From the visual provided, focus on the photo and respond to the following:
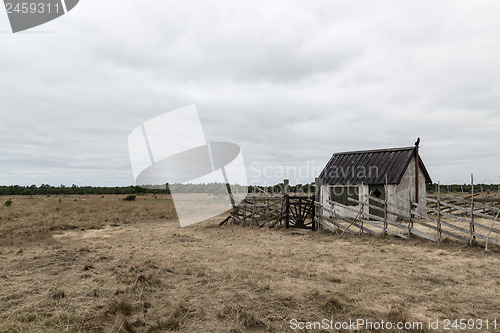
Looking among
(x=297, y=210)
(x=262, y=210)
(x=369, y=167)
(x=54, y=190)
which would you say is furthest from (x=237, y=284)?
(x=54, y=190)

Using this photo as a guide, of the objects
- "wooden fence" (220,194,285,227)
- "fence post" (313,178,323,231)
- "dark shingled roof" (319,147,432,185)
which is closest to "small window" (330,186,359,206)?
"dark shingled roof" (319,147,432,185)

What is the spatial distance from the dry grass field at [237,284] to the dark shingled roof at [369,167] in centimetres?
633

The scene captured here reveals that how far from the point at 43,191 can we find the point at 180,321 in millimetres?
81523

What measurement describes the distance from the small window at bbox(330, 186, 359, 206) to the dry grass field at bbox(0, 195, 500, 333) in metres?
6.09

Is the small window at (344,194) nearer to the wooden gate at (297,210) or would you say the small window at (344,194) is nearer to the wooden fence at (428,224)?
the wooden fence at (428,224)

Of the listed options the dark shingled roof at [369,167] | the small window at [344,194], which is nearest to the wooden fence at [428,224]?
the small window at [344,194]

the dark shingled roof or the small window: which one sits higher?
the dark shingled roof

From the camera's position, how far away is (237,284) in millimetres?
6992

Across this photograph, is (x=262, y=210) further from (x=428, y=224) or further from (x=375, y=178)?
(x=428, y=224)

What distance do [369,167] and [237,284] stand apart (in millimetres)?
14449

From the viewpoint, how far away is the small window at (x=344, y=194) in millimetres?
18766

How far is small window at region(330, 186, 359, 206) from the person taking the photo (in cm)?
1877

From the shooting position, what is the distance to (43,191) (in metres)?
72.4

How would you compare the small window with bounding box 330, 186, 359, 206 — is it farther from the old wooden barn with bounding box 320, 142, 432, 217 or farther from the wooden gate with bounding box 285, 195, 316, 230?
the wooden gate with bounding box 285, 195, 316, 230
